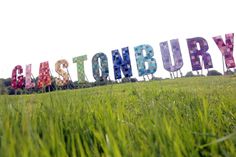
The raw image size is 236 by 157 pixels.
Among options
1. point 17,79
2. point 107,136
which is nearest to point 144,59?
point 17,79

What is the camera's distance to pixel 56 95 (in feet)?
6.54

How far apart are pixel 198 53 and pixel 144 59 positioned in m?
3.74

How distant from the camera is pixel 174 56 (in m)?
22.5

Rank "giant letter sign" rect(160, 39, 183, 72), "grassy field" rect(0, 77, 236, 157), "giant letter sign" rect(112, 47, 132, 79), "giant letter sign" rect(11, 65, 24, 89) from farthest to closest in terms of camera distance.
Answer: "giant letter sign" rect(11, 65, 24, 89) < "giant letter sign" rect(112, 47, 132, 79) < "giant letter sign" rect(160, 39, 183, 72) < "grassy field" rect(0, 77, 236, 157)

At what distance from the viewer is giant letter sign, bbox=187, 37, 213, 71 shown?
22086 millimetres

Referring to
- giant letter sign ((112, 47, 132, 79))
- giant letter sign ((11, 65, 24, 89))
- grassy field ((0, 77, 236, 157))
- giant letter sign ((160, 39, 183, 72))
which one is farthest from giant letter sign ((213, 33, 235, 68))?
grassy field ((0, 77, 236, 157))

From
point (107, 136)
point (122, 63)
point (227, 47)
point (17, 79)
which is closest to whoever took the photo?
point (107, 136)

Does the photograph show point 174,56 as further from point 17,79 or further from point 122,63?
point 17,79

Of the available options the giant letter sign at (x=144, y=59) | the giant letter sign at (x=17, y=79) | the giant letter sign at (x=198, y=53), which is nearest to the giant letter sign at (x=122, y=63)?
the giant letter sign at (x=144, y=59)

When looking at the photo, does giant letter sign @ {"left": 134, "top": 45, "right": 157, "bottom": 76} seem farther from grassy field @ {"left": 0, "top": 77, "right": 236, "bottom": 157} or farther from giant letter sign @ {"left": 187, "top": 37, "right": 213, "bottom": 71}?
grassy field @ {"left": 0, "top": 77, "right": 236, "bottom": 157}

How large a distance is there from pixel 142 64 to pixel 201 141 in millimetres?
21592

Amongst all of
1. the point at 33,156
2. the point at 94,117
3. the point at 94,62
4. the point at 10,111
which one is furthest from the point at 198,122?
the point at 94,62

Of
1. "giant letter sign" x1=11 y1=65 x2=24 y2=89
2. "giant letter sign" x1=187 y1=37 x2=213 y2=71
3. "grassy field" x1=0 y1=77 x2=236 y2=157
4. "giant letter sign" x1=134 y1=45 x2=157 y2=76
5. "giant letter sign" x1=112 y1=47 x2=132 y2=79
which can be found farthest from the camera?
"giant letter sign" x1=11 y1=65 x2=24 y2=89

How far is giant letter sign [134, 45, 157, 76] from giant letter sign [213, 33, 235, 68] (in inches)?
184
